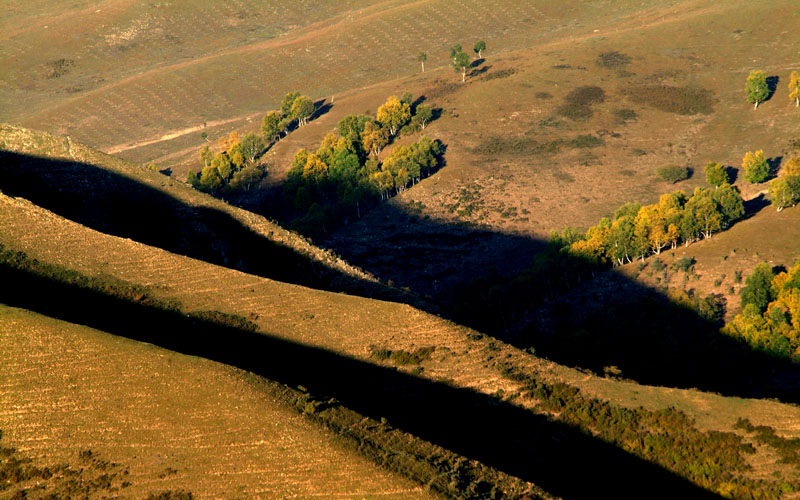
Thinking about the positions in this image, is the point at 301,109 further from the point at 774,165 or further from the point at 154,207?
the point at 154,207

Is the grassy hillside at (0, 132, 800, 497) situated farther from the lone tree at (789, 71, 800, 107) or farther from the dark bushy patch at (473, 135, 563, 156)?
the lone tree at (789, 71, 800, 107)

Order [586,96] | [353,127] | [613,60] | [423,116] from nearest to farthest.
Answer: [353,127]
[423,116]
[586,96]
[613,60]

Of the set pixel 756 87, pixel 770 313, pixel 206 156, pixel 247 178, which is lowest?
pixel 770 313

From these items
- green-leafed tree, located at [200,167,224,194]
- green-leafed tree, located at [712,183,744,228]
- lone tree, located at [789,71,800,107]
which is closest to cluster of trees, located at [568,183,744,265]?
green-leafed tree, located at [712,183,744,228]

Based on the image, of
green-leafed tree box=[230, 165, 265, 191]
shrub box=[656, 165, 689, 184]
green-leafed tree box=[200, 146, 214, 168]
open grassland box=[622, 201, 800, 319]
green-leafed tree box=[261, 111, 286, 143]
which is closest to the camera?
open grassland box=[622, 201, 800, 319]

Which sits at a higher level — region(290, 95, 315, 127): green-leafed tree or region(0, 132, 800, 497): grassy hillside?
region(290, 95, 315, 127): green-leafed tree

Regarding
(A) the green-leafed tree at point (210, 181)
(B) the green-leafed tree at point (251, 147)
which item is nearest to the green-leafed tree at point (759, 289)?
(A) the green-leafed tree at point (210, 181)

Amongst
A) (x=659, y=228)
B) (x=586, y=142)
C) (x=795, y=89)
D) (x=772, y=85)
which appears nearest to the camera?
(x=659, y=228)

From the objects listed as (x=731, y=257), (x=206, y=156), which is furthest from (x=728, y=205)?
(x=206, y=156)
